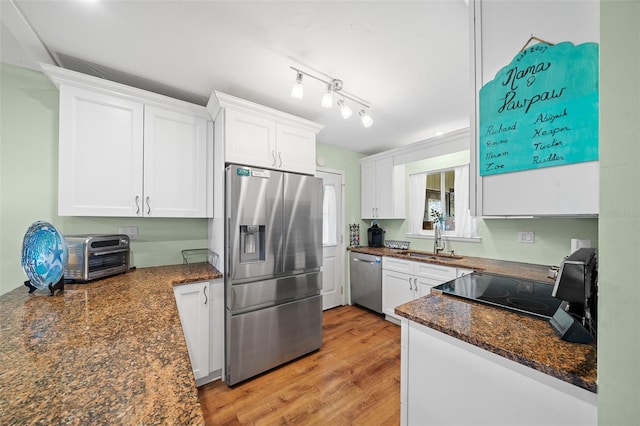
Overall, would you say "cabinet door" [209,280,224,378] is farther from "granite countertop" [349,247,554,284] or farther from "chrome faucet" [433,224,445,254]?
"chrome faucet" [433,224,445,254]

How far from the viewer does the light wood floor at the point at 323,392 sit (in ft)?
5.30

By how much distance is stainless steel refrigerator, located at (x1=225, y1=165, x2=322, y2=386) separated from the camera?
1897 mm

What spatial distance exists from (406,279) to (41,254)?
119 inches

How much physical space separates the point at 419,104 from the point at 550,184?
1815 millimetres

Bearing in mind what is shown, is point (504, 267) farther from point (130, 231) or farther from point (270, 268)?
point (130, 231)

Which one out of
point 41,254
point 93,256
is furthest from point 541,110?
point 93,256

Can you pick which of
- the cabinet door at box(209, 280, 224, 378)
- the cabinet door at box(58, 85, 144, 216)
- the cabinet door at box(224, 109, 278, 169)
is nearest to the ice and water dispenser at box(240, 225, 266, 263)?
the cabinet door at box(209, 280, 224, 378)

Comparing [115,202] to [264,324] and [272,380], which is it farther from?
[272,380]

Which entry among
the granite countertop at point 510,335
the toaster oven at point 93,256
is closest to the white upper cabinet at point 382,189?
the granite countertop at point 510,335

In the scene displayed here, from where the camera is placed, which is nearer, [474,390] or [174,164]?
[474,390]

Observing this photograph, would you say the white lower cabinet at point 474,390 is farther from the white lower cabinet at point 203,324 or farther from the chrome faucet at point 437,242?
the chrome faucet at point 437,242

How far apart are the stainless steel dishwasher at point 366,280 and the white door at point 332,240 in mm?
180

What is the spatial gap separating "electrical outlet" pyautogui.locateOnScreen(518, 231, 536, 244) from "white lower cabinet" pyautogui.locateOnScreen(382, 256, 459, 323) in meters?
0.77

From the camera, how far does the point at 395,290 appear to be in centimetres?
296
